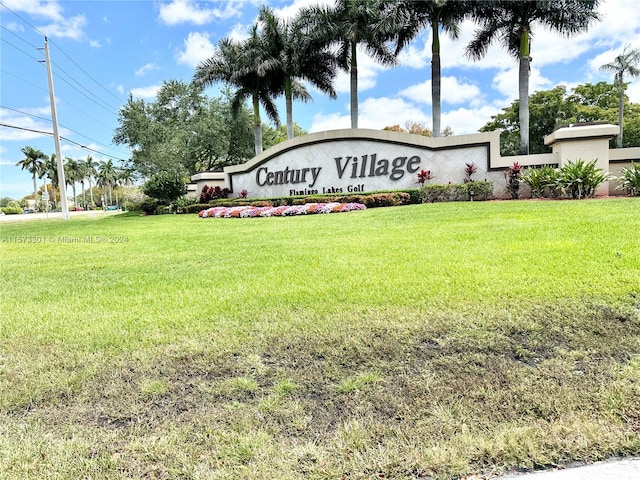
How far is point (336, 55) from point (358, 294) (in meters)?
22.8

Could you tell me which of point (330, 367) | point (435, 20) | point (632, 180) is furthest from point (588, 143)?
point (330, 367)

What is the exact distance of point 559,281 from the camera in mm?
4289

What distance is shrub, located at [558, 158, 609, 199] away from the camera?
12633 millimetres

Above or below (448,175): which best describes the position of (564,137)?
above

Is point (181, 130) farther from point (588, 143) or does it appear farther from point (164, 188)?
point (588, 143)

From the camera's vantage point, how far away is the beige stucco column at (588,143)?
14.4 meters

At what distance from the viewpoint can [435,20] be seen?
18828 millimetres

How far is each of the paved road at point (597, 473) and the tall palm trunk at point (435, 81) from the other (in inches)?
742

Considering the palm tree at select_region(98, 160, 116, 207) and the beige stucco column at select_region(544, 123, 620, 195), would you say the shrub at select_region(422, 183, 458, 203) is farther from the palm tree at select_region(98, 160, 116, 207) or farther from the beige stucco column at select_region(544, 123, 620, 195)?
the palm tree at select_region(98, 160, 116, 207)

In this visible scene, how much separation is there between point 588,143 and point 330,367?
16.1m

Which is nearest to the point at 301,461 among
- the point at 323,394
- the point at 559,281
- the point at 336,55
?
the point at 323,394

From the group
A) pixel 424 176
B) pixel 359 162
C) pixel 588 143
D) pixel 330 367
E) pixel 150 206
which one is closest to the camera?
pixel 330 367

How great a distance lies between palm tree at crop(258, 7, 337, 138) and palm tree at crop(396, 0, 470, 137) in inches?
216

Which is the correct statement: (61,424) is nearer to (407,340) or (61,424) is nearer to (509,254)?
(407,340)
